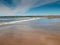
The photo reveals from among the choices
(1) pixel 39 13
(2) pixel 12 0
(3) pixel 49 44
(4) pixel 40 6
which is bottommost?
Result: (3) pixel 49 44

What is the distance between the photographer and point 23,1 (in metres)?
3.93

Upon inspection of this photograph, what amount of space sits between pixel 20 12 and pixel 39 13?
0.94m

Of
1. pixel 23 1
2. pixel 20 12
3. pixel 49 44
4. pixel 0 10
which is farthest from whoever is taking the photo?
pixel 20 12

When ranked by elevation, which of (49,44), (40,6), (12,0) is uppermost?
(12,0)

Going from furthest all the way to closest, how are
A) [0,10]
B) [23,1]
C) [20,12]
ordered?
[20,12]
[0,10]
[23,1]

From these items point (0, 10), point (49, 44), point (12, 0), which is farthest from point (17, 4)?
point (49, 44)

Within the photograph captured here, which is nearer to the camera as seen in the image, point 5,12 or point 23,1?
point 23,1

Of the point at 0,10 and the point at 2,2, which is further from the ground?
the point at 2,2

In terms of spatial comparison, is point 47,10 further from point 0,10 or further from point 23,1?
point 0,10

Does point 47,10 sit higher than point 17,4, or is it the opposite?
point 17,4

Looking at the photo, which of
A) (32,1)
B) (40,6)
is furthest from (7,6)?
(40,6)

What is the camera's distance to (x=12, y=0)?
4121 mm

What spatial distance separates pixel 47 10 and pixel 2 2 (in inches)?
81.7

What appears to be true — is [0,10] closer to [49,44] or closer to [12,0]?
[12,0]
